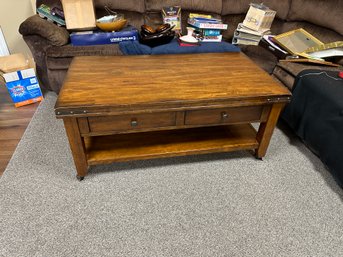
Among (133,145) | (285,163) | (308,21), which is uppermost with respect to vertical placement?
(308,21)

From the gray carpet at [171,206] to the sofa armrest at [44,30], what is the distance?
2.64 ft

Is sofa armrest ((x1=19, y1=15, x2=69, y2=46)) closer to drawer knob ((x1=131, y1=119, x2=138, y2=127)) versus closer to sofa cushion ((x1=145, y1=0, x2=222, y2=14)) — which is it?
sofa cushion ((x1=145, y1=0, x2=222, y2=14))

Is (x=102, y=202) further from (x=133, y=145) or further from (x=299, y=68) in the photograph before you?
(x=299, y=68)

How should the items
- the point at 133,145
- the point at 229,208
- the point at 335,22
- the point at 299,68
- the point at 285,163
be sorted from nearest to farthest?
the point at 229,208 < the point at 133,145 < the point at 285,163 < the point at 299,68 < the point at 335,22

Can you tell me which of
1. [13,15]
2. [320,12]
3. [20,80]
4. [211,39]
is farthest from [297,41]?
[13,15]

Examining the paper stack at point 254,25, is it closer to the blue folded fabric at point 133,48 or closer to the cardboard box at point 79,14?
the blue folded fabric at point 133,48

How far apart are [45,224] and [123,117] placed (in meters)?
0.62

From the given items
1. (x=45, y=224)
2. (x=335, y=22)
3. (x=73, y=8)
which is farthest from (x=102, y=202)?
(x=335, y=22)

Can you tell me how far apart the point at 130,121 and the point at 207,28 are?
1.30m

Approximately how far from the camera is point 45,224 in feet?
3.75

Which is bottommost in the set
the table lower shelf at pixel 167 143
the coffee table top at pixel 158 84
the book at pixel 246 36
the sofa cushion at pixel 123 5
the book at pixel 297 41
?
the table lower shelf at pixel 167 143

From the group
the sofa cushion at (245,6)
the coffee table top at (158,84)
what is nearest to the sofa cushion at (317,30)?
the sofa cushion at (245,6)

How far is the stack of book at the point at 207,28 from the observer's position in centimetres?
207

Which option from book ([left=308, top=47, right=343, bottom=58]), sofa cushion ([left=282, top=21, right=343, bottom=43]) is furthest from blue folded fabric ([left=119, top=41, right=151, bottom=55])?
sofa cushion ([left=282, top=21, right=343, bottom=43])
